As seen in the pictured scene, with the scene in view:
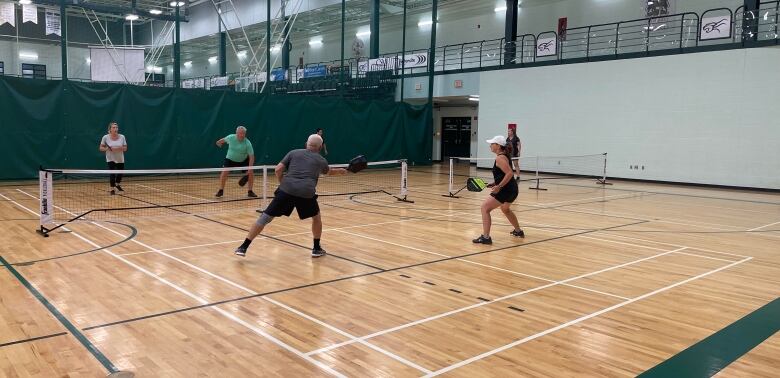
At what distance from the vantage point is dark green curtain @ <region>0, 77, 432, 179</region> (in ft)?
52.5

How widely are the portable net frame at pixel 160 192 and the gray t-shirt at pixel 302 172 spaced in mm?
2817

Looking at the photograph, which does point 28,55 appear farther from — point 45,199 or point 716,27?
point 716,27

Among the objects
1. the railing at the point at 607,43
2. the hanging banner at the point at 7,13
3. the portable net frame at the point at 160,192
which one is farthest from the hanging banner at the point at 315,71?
the hanging banner at the point at 7,13

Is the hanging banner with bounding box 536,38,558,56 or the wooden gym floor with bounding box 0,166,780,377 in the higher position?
the hanging banner with bounding box 536,38,558,56

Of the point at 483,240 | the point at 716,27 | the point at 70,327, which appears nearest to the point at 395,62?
the point at 716,27

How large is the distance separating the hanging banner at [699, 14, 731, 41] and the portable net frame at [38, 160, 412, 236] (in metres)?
11.6

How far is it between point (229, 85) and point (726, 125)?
22649 millimetres

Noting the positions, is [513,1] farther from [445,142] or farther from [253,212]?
[253,212]

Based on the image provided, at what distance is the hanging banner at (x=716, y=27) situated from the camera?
1820 cm

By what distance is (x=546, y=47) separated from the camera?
2338 centimetres

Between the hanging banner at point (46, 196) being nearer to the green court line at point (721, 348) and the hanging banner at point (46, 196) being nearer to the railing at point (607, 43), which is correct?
the green court line at point (721, 348)

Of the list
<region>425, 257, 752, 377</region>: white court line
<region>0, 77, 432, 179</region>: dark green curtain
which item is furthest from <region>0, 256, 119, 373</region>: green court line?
<region>0, 77, 432, 179</region>: dark green curtain

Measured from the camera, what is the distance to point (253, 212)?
11.5m

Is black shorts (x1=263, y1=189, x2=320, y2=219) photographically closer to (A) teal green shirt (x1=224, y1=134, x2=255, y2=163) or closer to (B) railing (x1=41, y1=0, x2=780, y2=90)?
(A) teal green shirt (x1=224, y1=134, x2=255, y2=163)
